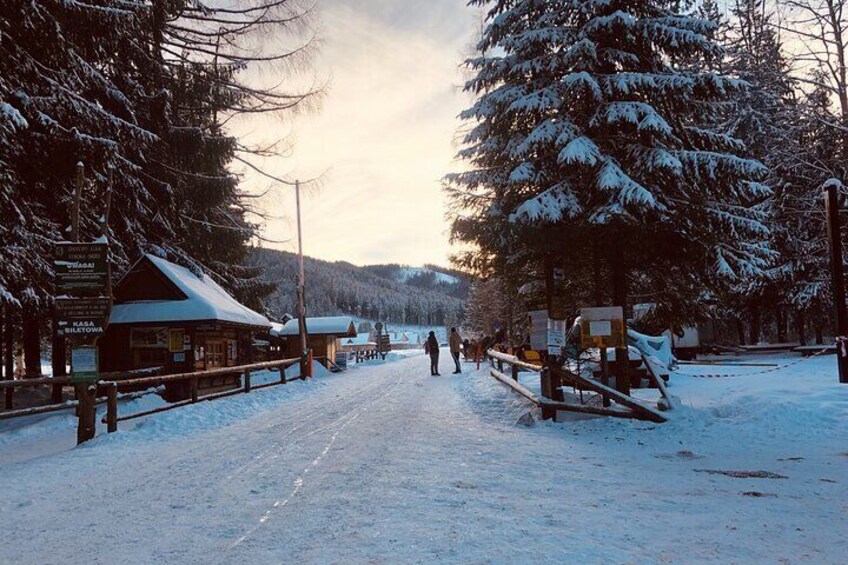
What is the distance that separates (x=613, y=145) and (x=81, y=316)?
35.5 feet

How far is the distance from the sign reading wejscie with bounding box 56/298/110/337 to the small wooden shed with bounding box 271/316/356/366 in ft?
96.3

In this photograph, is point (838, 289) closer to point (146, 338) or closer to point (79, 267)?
point (79, 267)

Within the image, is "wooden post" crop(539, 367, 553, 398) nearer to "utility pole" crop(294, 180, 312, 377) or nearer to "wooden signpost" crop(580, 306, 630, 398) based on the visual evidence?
"wooden signpost" crop(580, 306, 630, 398)

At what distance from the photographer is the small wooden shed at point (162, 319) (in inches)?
693

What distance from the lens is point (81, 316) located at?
1012cm

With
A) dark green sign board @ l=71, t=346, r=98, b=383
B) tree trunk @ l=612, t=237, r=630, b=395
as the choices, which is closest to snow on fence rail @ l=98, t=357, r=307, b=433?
dark green sign board @ l=71, t=346, r=98, b=383

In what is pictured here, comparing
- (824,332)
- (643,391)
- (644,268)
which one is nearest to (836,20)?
(644,268)

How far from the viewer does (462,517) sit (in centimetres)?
466

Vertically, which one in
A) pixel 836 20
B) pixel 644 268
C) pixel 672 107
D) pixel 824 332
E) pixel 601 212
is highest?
pixel 836 20

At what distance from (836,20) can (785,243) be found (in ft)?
37.4

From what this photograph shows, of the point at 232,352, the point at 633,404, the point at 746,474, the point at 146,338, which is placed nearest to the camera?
the point at 746,474

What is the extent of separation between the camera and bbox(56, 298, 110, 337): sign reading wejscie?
1010 cm

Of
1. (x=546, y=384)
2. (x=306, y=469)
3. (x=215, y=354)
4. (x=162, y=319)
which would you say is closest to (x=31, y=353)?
(x=162, y=319)

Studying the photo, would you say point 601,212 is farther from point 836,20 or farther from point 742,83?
point 836,20
